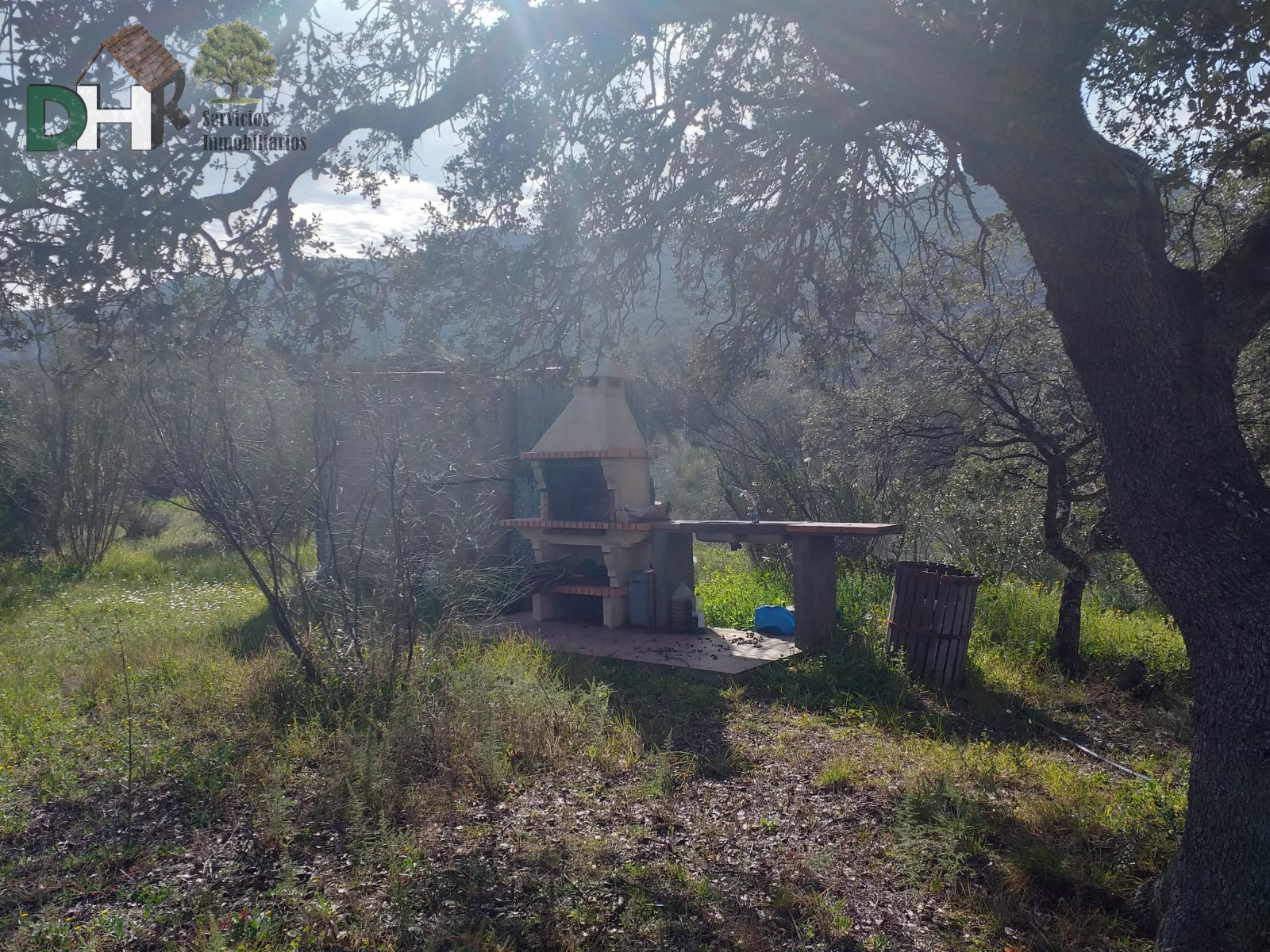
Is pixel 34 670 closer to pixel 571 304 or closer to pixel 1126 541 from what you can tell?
pixel 571 304

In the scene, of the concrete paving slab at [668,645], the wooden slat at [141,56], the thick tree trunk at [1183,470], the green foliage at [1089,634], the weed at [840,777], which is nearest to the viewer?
the thick tree trunk at [1183,470]

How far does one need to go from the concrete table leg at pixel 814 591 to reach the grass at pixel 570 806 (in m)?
0.39

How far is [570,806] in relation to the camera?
172 inches

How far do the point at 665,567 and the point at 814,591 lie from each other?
1750 millimetres

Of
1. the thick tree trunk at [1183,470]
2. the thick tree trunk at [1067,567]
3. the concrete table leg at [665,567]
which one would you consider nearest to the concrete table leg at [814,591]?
the concrete table leg at [665,567]

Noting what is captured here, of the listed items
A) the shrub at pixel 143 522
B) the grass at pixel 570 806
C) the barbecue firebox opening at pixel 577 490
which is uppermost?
the barbecue firebox opening at pixel 577 490

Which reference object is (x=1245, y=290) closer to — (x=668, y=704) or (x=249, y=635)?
(x=668, y=704)

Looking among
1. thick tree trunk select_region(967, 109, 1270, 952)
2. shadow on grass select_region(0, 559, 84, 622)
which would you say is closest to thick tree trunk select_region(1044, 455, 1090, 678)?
thick tree trunk select_region(967, 109, 1270, 952)

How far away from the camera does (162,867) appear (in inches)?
148

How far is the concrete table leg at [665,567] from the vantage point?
8836 millimetres

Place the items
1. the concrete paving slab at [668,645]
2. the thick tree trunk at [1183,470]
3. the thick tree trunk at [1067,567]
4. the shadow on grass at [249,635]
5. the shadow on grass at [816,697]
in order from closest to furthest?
the thick tree trunk at [1183,470], the shadow on grass at [816,697], the thick tree trunk at [1067,567], the concrete paving slab at [668,645], the shadow on grass at [249,635]

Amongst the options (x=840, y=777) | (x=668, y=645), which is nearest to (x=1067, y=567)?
(x=668, y=645)

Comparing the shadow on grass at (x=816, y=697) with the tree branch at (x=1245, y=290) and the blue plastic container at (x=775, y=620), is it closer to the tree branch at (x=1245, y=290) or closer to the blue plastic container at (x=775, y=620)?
the blue plastic container at (x=775, y=620)

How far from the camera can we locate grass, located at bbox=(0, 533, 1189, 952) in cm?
335
